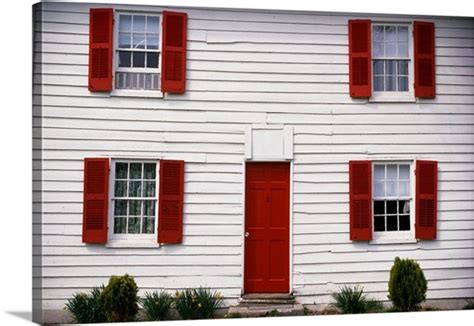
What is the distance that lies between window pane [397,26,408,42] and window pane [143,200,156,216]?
11.4 ft

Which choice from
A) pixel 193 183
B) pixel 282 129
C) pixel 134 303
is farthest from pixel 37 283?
pixel 282 129

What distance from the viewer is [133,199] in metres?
7.03

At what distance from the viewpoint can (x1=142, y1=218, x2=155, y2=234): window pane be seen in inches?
279

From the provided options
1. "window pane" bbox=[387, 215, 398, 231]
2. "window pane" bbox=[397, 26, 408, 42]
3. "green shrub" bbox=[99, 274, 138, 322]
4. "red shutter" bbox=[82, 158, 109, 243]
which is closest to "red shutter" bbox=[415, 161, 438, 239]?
"window pane" bbox=[387, 215, 398, 231]

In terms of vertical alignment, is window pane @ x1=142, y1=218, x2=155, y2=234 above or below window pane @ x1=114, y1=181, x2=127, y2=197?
below

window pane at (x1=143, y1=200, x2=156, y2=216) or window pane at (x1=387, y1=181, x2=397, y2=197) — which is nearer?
window pane at (x1=143, y1=200, x2=156, y2=216)

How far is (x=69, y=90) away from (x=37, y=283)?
2052 millimetres

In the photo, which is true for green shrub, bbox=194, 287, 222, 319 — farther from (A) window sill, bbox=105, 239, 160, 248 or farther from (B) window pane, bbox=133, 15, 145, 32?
(B) window pane, bbox=133, 15, 145, 32

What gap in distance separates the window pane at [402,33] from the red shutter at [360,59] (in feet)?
1.41

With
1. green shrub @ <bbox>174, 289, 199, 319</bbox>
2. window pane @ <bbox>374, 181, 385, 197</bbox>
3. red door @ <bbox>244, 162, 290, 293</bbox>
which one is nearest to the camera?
green shrub @ <bbox>174, 289, 199, 319</bbox>

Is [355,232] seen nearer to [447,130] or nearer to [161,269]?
[447,130]

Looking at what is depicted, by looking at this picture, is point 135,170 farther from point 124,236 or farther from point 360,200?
point 360,200

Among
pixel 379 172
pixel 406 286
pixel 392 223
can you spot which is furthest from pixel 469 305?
pixel 379 172

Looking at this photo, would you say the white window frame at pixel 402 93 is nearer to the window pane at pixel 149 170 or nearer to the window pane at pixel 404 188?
the window pane at pixel 404 188
